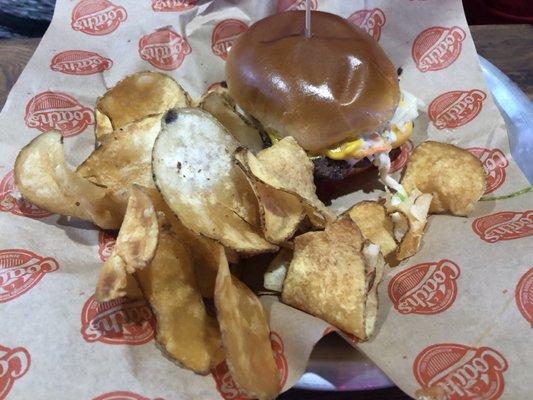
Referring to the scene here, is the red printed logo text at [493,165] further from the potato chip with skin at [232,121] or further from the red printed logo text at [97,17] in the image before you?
the red printed logo text at [97,17]

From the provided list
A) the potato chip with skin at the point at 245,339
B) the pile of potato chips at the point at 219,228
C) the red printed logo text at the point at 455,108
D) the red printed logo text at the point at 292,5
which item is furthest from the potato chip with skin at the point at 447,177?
the red printed logo text at the point at 292,5

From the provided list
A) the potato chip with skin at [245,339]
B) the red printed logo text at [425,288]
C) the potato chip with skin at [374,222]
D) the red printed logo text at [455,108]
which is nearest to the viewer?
the potato chip with skin at [245,339]

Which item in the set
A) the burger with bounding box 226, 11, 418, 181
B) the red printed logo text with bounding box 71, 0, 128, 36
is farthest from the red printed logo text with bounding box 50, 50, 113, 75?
the burger with bounding box 226, 11, 418, 181

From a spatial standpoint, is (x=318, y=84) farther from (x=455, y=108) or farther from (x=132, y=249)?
(x=132, y=249)

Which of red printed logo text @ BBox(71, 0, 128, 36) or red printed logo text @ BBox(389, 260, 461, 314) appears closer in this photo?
red printed logo text @ BBox(389, 260, 461, 314)

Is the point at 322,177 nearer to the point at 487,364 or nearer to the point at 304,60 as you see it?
the point at 304,60

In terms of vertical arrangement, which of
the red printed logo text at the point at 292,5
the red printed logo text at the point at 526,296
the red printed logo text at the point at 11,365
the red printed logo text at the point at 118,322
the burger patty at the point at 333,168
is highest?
the red printed logo text at the point at 292,5

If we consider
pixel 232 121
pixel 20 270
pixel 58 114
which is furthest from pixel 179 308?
pixel 58 114

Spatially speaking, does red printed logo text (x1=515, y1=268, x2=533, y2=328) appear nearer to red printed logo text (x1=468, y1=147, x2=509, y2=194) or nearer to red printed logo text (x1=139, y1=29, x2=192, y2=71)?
red printed logo text (x1=468, y1=147, x2=509, y2=194)
